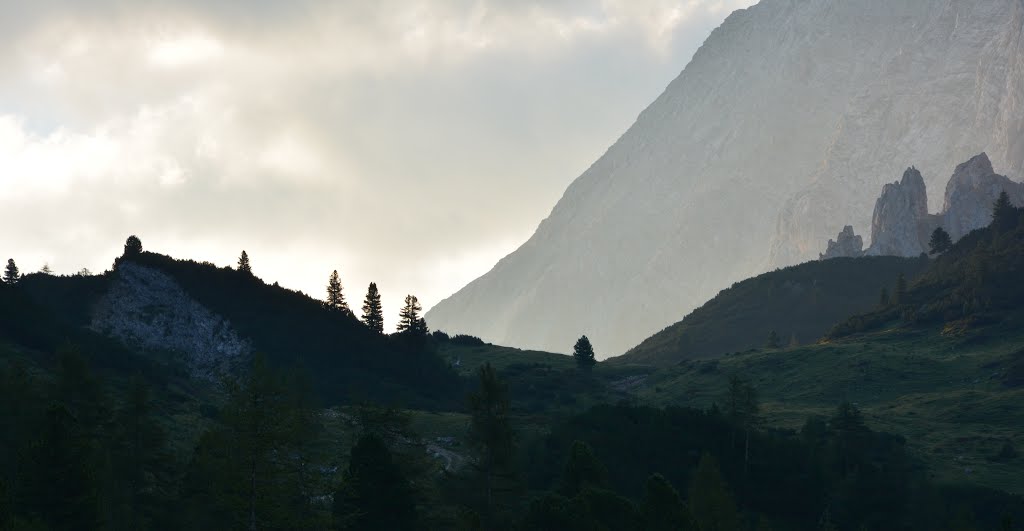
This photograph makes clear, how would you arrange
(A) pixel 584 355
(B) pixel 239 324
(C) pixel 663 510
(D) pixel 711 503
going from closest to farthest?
(C) pixel 663 510 < (D) pixel 711 503 < (B) pixel 239 324 < (A) pixel 584 355

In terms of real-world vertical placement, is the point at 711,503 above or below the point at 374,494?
below

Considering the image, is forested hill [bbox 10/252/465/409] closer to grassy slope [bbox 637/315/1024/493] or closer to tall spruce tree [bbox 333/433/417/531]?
grassy slope [bbox 637/315/1024/493]

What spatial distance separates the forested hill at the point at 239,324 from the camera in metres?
118

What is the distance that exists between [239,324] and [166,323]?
8845 millimetres

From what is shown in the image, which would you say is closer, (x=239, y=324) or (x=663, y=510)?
(x=663, y=510)

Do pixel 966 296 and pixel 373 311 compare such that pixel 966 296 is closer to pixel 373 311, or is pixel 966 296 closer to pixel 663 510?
pixel 373 311

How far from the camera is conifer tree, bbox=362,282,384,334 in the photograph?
148125 mm

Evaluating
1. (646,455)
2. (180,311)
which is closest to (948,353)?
(646,455)

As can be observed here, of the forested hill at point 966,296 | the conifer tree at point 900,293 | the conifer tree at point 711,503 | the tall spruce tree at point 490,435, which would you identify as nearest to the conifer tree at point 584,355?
the forested hill at point 966,296

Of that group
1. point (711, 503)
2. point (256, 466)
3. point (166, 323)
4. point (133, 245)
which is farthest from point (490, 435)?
point (133, 245)

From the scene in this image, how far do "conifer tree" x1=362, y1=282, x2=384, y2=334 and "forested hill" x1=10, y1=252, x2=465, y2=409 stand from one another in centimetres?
969

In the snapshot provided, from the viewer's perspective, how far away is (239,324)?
12412 centimetres

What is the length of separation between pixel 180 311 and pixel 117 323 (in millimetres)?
7498

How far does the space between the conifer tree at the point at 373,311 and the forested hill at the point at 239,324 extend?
9685 millimetres
